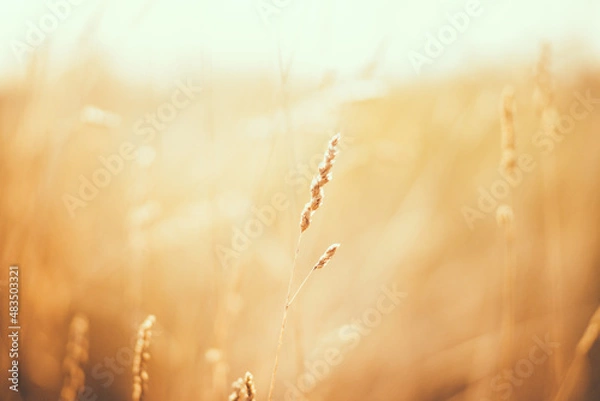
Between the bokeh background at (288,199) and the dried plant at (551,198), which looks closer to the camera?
the dried plant at (551,198)

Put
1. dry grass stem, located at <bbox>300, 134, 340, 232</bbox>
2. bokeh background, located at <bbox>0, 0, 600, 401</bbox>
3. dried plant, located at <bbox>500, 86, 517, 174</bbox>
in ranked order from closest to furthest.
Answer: dry grass stem, located at <bbox>300, 134, 340, 232</bbox>, dried plant, located at <bbox>500, 86, 517, 174</bbox>, bokeh background, located at <bbox>0, 0, 600, 401</bbox>

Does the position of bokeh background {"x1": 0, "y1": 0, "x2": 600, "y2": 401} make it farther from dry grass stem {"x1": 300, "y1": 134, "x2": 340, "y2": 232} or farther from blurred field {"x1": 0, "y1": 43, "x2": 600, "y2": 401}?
dry grass stem {"x1": 300, "y1": 134, "x2": 340, "y2": 232}

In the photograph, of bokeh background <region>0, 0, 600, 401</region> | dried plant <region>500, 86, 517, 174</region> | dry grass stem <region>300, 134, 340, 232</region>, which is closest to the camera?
dry grass stem <region>300, 134, 340, 232</region>

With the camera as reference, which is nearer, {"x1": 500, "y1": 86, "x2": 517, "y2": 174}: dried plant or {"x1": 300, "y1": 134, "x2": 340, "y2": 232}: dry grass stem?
{"x1": 300, "y1": 134, "x2": 340, "y2": 232}: dry grass stem

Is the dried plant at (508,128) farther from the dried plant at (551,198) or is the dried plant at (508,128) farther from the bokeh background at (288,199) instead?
the bokeh background at (288,199)

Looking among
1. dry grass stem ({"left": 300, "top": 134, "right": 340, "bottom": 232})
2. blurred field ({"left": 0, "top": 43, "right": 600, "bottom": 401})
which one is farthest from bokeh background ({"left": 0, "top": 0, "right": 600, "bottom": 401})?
dry grass stem ({"left": 300, "top": 134, "right": 340, "bottom": 232})

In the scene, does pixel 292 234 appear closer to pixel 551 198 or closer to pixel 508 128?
pixel 508 128

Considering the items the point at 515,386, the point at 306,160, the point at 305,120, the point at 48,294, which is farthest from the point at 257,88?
the point at 515,386

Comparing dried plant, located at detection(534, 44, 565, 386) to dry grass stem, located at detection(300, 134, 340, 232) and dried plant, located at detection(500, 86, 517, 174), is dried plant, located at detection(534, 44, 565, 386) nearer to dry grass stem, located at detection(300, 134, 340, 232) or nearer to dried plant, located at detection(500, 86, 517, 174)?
dried plant, located at detection(500, 86, 517, 174)

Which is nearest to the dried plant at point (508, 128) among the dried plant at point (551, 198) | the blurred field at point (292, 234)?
the dried plant at point (551, 198)
